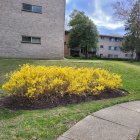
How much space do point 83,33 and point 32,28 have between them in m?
31.3

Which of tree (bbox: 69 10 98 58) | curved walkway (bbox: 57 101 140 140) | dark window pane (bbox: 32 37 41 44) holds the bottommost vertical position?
curved walkway (bbox: 57 101 140 140)

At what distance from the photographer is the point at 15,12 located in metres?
21.3

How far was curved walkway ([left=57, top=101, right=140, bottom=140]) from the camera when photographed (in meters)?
5.28

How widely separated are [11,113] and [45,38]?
1648 cm

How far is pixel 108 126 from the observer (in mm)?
5891

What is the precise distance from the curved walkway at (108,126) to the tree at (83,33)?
45.7 meters

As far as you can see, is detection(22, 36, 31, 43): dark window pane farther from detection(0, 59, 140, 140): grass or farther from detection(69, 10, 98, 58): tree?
detection(69, 10, 98, 58): tree

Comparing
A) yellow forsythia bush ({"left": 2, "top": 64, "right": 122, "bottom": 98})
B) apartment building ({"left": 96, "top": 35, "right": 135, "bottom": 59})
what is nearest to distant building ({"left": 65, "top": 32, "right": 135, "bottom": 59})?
apartment building ({"left": 96, "top": 35, "right": 135, "bottom": 59})

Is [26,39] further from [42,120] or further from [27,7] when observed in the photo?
[42,120]

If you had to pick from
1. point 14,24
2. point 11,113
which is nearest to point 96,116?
point 11,113

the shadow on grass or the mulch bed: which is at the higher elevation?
the mulch bed

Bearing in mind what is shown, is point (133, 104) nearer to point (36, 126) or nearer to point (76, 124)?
point (76, 124)

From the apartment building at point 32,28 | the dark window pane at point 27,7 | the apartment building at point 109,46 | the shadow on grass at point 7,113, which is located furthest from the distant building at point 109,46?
the shadow on grass at point 7,113

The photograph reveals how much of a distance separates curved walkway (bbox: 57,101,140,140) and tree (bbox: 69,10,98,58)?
150ft
